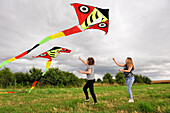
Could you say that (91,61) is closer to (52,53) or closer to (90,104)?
(90,104)

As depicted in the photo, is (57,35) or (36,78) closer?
(57,35)

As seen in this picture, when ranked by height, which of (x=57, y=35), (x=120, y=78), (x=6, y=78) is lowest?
(x=120, y=78)

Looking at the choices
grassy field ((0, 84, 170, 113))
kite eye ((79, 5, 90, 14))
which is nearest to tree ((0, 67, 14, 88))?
grassy field ((0, 84, 170, 113))

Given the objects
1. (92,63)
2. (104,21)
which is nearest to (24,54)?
(92,63)

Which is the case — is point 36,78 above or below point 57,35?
below

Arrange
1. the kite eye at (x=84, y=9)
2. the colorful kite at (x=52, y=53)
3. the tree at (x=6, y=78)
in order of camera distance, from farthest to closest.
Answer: the tree at (x=6, y=78) < the colorful kite at (x=52, y=53) < the kite eye at (x=84, y=9)

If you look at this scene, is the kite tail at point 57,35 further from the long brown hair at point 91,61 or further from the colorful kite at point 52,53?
the colorful kite at point 52,53

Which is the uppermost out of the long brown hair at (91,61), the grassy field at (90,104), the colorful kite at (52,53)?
the colorful kite at (52,53)

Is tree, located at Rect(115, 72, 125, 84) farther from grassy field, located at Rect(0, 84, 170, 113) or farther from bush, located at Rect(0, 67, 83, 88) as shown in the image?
grassy field, located at Rect(0, 84, 170, 113)

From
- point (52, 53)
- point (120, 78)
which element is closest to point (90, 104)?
point (52, 53)

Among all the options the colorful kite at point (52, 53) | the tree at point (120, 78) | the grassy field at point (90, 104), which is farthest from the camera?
the tree at point (120, 78)

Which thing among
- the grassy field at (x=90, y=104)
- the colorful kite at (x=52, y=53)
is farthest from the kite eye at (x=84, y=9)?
the colorful kite at (x=52, y=53)

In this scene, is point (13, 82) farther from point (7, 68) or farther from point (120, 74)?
point (120, 74)

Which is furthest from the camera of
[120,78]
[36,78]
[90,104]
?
[120,78]
